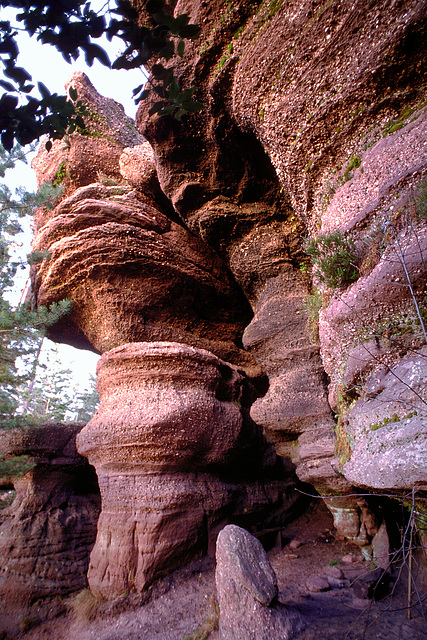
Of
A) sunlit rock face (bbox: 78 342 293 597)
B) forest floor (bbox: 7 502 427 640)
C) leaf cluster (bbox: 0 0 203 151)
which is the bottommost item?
forest floor (bbox: 7 502 427 640)

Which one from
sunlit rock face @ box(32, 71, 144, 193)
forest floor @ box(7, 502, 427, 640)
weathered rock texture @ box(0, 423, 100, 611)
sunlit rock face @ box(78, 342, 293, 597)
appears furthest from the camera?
sunlit rock face @ box(32, 71, 144, 193)

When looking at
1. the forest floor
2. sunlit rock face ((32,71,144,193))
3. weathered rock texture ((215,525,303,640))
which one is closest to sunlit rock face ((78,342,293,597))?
the forest floor

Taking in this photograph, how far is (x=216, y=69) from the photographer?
18.9ft

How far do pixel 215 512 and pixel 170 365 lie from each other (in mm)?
2724

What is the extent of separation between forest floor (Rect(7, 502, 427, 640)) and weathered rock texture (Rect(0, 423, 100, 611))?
2.19ft

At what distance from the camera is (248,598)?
364 cm

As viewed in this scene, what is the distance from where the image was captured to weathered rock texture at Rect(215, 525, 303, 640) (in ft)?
11.5

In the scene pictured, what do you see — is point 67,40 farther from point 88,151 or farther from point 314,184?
point 88,151

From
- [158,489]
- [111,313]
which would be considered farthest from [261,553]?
[111,313]

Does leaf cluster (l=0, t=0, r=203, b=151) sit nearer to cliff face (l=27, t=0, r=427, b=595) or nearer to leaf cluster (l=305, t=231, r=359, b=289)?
cliff face (l=27, t=0, r=427, b=595)

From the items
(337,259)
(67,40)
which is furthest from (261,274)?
(67,40)

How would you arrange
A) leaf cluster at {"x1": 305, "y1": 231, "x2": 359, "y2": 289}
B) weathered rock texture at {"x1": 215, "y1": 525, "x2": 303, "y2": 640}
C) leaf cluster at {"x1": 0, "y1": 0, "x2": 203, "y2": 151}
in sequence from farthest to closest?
leaf cluster at {"x1": 305, "y1": 231, "x2": 359, "y2": 289} → weathered rock texture at {"x1": 215, "y1": 525, "x2": 303, "y2": 640} → leaf cluster at {"x1": 0, "y1": 0, "x2": 203, "y2": 151}

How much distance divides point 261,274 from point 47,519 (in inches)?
274

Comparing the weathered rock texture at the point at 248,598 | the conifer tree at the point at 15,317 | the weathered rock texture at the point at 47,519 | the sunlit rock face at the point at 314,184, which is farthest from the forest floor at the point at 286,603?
the conifer tree at the point at 15,317
